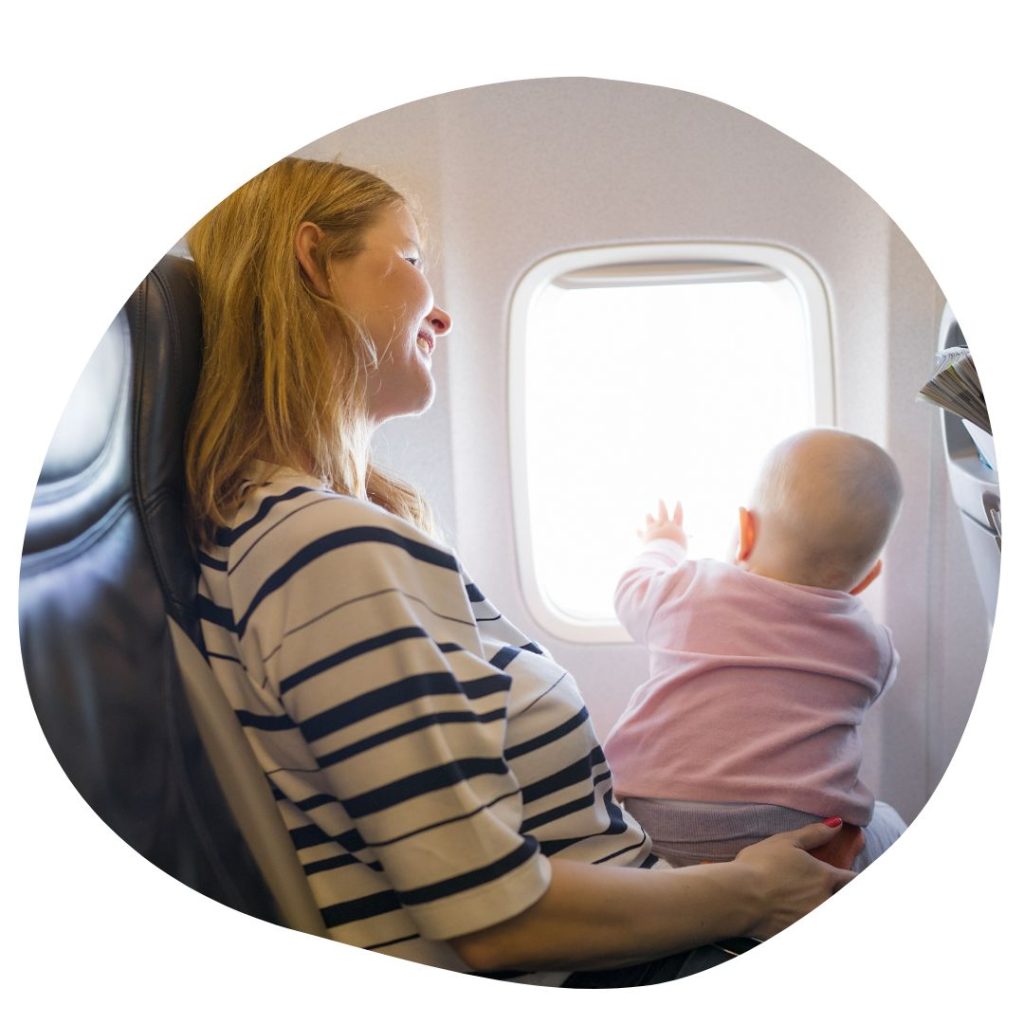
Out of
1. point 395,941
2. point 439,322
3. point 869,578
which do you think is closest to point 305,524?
point 439,322

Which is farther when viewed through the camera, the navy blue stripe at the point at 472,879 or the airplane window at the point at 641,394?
the airplane window at the point at 641,394

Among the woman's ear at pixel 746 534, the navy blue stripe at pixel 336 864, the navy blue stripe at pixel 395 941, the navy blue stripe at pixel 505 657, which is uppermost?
the woman's ear at pixel 746 534

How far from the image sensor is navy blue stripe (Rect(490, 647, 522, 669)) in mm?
940

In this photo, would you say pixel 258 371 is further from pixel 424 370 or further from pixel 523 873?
pixel 523 873

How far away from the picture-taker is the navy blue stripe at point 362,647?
2.82 ft

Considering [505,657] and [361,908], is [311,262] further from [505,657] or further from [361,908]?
[361,908]

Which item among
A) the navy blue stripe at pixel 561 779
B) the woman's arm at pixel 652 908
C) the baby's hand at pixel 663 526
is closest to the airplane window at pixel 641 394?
the baby's hand at pixel 663 526

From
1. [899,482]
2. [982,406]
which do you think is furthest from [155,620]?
[982,406]

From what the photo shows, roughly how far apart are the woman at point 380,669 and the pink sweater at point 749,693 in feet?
0.13

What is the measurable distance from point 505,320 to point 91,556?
418 millimetres

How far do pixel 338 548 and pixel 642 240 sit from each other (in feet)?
1.27

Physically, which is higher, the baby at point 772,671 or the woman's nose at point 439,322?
the woman's nose at point 439,322

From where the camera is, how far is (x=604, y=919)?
920mm

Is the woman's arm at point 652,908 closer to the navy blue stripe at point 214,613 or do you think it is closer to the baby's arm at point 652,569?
the baby's arm at point 652,569
